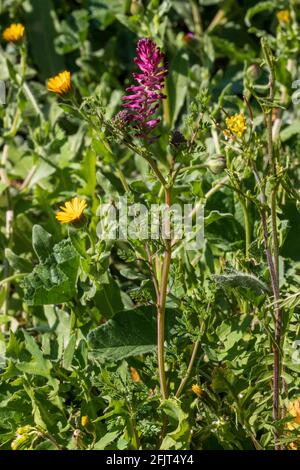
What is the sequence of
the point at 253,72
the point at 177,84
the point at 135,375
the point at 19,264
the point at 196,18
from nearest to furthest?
the point at 135,375 → the point at 19,264 → the point at 253,72 → the point at 177,84 → the point at 196,18

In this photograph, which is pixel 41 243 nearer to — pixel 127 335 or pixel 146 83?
pixel 127 335

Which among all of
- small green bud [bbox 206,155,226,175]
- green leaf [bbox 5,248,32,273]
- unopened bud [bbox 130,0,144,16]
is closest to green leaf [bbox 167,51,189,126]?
unopened bud [bbox 130,0,144,16]

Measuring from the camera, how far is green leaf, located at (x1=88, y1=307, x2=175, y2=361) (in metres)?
1.61

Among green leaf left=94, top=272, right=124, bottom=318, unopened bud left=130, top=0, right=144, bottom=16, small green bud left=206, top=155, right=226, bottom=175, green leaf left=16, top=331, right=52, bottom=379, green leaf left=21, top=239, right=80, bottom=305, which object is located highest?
unopened bud left=130, top=0, right=144, bottom=16

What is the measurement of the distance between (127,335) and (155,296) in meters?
0.10

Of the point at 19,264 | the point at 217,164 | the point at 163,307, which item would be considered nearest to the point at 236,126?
the point at 217,164

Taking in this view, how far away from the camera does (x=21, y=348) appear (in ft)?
5.44

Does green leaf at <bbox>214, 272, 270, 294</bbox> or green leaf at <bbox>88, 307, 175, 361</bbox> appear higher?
green leaf at <bbox>214, 272, 270, 294</bbox>

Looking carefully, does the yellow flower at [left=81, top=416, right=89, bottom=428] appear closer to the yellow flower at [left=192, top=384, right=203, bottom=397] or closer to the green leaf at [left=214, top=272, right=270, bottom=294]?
the yellow flower at [left=192, top=384, right=203, bottom=397]

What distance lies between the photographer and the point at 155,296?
5.41 ft

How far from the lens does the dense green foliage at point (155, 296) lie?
57.9 inches

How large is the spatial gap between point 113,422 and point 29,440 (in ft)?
0.52

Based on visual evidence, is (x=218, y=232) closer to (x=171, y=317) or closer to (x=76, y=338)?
(x=171, y=317)

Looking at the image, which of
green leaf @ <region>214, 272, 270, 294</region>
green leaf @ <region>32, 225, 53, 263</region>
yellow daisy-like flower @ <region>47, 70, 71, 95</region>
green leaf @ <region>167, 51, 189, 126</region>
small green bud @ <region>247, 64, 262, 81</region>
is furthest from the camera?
green leaf @ <region>167, 51, 189, 126</region>
